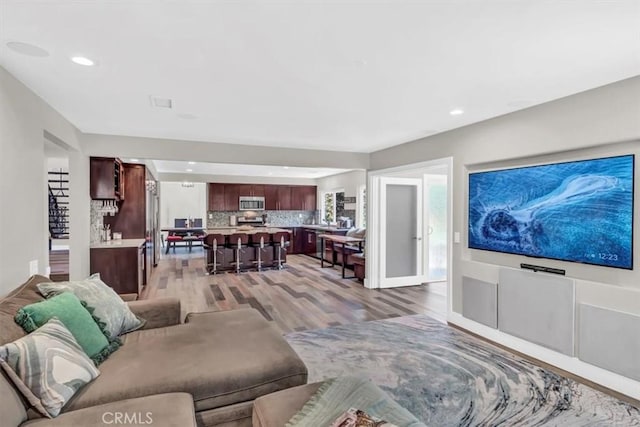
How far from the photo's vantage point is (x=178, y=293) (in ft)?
19.3

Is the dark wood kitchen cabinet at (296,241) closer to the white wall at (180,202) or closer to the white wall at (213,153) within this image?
the white wall at (180,202)

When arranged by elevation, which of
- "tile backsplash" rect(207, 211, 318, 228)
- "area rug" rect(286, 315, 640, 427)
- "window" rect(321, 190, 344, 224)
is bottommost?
"area rug" rect(286, 315, 640, 427)

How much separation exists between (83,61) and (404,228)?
5.41 m

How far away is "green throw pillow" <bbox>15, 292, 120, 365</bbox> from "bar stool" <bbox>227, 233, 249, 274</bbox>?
555 cm

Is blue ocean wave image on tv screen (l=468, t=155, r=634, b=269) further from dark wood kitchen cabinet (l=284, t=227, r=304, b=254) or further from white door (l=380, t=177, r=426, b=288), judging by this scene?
dark wood kitchen cabinet (l=284, t=227, r=304, b=254)

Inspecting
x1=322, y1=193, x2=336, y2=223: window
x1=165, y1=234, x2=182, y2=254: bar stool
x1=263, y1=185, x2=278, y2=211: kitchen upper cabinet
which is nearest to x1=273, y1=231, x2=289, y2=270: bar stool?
x1=322, y1=193, x2=336, y2=223: window

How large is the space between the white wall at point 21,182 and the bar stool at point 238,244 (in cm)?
473

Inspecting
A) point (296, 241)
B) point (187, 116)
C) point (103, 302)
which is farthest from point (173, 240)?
point (103, 302)

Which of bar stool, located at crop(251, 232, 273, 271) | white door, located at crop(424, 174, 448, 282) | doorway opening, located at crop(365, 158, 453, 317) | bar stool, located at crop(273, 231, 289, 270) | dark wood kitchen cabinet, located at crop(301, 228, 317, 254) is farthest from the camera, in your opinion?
dark wood kitchen cabinet, located at crop(301, 228, 317, 254)

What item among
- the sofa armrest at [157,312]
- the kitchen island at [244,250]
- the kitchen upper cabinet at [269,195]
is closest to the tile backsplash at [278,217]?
the kitchen upper cabinet at [269,195]

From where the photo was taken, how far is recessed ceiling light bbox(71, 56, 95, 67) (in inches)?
90.8

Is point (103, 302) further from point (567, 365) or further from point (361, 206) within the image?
point (361, 206)

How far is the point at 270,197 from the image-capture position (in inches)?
448

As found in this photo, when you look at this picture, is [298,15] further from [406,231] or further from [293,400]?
[406,231]
